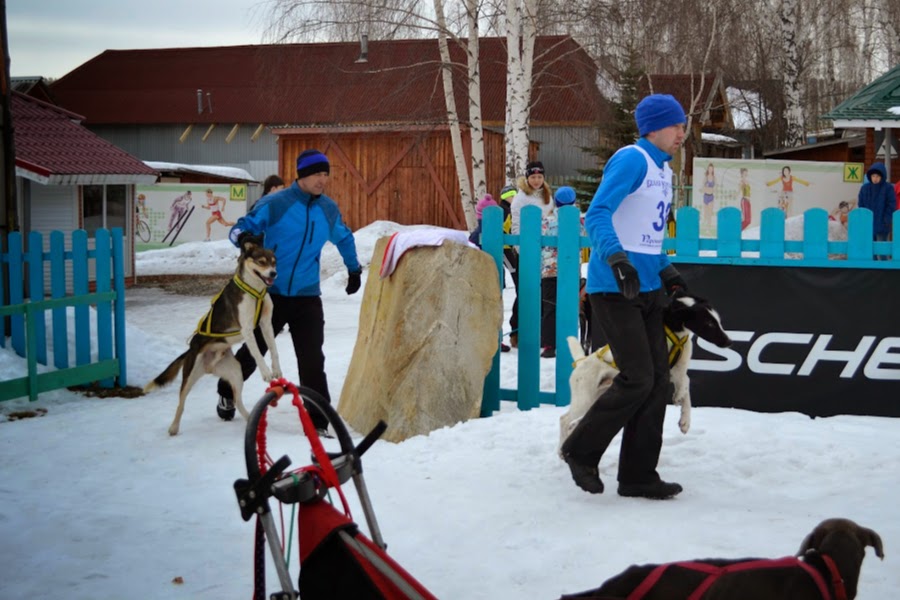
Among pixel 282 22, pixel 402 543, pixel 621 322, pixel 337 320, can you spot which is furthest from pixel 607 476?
pixel 282 22

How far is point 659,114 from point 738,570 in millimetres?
2840

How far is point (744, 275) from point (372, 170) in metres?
22.9

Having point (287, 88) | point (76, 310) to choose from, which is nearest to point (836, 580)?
point (76, 310)

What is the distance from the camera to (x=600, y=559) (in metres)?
4.15

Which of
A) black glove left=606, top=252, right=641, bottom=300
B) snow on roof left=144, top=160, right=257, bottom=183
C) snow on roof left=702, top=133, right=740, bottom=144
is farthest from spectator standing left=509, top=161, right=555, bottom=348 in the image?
snow on roof left=702, top=133, right=740, bottom=144

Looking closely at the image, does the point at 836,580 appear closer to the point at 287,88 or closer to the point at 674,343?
the point at 674,343

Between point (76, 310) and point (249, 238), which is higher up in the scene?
point (249, 238)

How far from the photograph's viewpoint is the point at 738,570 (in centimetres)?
247

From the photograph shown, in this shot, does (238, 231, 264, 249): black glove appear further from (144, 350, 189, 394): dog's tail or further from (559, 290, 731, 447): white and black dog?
(559, 290, 731, 447): white and black dog

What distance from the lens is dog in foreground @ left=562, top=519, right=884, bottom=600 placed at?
2421 millimetres

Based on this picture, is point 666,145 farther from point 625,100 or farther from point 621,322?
point 625,100

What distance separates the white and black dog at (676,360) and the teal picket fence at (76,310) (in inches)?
188

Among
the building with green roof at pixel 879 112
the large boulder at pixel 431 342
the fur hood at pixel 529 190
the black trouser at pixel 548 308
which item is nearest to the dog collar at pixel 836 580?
the large boulder at pixel 431 342

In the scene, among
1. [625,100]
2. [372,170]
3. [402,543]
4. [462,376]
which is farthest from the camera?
[372,170]
